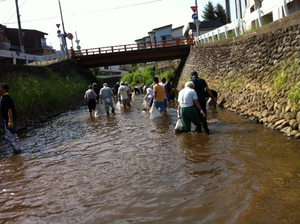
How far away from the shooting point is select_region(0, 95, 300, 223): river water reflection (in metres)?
4.36

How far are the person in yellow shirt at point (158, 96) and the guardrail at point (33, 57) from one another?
11.8m

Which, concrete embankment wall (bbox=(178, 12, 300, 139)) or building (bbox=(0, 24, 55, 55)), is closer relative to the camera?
concrete embankment wall (bbox=(178, 12, 300, 139))

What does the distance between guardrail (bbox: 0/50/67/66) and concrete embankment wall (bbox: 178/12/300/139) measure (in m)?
13.6

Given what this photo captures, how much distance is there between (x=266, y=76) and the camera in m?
11.6

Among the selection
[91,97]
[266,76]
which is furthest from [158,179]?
[91,97]

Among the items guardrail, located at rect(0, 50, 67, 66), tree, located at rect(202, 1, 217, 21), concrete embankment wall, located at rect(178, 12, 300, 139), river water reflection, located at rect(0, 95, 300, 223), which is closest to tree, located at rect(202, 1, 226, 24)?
tree, located at rect(202, 1, 217, 21)

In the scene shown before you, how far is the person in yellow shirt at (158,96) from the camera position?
12.3 m

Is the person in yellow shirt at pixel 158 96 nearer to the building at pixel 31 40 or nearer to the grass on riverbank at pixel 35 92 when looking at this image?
the grass on riverbank at pixel 35 92

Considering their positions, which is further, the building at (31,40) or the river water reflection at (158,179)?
the building at (31,40)

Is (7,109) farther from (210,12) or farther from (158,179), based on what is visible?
(210,12)

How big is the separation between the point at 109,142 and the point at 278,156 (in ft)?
16.2

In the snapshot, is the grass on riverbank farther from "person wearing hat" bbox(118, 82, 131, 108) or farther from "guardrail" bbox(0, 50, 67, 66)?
"person wearing hat" bbox(118, 82, 131, 108)

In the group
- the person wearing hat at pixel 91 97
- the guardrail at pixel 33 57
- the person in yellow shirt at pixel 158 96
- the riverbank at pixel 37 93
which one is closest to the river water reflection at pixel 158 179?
the person in yellow shirt at pixel 158 96

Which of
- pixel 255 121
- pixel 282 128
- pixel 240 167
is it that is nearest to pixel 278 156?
pixel 240 167
